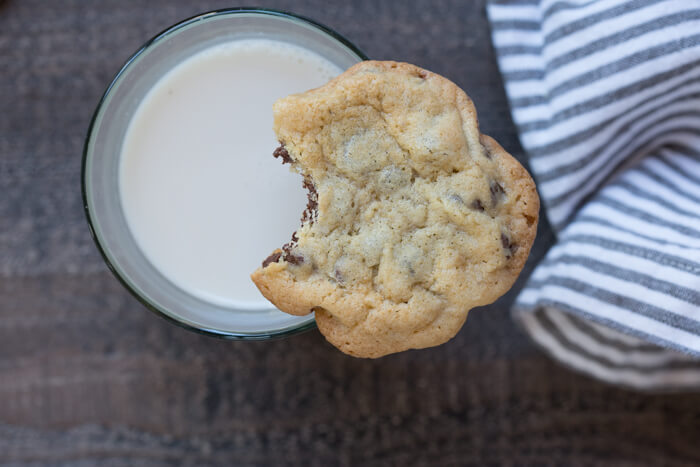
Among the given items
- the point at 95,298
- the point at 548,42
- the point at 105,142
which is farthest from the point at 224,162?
the point at 548,42

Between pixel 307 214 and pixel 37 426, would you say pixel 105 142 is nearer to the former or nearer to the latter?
pixel 307 214

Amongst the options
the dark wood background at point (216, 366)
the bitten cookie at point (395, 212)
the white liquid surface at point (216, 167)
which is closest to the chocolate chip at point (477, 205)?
the bitten cookie at point (395, 212)

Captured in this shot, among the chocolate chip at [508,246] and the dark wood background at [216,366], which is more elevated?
the chocolate chip at [508,246]

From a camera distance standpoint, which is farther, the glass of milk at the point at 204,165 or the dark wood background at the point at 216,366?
the dark wood background at the point at 216,366

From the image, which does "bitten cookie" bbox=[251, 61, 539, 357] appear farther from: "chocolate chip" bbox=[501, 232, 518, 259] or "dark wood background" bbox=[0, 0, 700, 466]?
"dark wood background" bbox=[0, 0, 700, 466]

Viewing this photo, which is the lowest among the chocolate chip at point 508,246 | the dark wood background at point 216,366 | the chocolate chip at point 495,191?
the dark wood background at point 216,366

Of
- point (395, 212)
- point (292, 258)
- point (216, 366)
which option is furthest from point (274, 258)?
point (216, 366)

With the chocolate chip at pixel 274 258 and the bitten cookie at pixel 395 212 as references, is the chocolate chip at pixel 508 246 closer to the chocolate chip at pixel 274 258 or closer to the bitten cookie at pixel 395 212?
the bitten cookie at pixel 395 212

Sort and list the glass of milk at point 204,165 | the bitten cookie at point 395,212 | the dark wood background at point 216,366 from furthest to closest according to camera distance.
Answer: the dark wood background at point 216,366
the glass of milk at point 204,165
the bitten cookie at point 395,212
